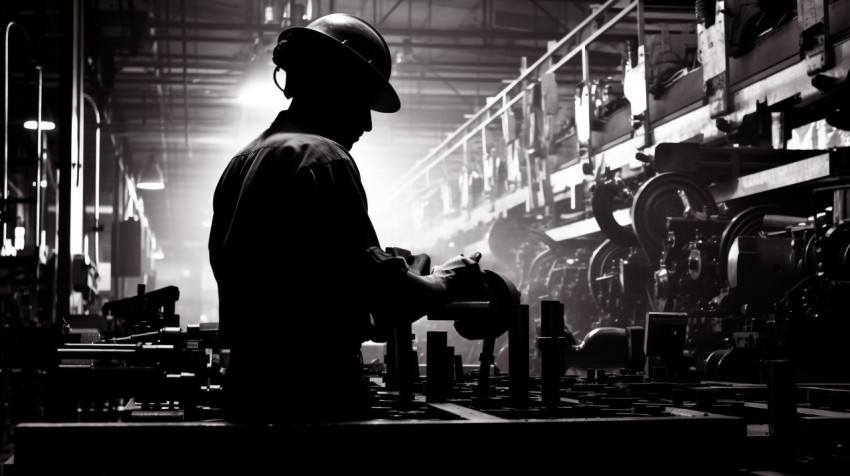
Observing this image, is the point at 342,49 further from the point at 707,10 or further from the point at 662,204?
the point at 707,10

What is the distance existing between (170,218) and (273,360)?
34335 mm

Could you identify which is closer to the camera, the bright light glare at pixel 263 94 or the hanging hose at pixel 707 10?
the hanging hose at pixel 707 10

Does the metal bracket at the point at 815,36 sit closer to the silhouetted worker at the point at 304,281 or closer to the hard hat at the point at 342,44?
the hard hat at the point at 342,44

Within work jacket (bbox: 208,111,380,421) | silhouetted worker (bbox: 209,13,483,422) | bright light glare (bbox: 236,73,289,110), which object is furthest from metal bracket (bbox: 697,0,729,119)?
bright light glare (bbox: 236,73,289,110)

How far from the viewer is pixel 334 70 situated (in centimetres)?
246

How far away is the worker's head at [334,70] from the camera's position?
245cm

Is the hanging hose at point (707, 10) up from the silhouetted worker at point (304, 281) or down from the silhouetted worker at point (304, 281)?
up

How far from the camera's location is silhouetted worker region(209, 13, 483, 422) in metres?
2.16

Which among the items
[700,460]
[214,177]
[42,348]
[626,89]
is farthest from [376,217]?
[700,460]

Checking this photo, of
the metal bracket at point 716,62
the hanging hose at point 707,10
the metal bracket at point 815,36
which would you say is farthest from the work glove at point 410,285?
the hanging hose at point 707,10

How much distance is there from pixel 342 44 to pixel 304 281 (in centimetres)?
61

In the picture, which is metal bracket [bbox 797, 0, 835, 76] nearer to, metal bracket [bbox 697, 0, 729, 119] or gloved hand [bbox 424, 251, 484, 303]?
metal bracket [bbox 697, 0, 729, 119]

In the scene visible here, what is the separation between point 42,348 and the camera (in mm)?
3383

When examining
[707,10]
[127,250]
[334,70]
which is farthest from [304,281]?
[127,250]
